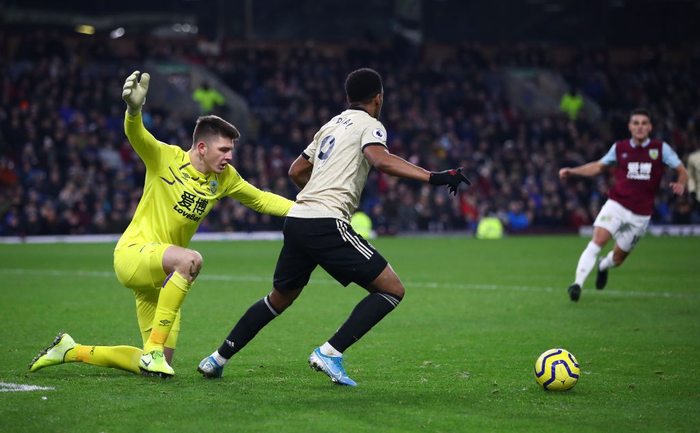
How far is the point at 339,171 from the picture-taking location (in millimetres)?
6105

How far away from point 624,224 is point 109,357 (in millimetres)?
7808

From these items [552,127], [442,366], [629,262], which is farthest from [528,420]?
[552,127]

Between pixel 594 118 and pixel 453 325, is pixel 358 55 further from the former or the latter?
pixel 453 325

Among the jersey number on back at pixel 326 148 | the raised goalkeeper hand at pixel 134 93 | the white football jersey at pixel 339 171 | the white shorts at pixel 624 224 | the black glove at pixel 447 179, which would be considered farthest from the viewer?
the white shorts at pixel 624 224

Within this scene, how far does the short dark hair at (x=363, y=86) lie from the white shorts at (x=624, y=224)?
21.7 feet

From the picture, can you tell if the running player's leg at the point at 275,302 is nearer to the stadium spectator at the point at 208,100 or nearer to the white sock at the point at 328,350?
the white sock at the point at 328,350

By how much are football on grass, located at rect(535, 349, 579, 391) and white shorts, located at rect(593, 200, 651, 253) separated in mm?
6073

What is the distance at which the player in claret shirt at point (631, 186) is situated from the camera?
38.8 ft

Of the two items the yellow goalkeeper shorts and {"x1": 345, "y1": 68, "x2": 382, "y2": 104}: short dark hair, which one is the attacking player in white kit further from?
the yellow goalkeeper shorts

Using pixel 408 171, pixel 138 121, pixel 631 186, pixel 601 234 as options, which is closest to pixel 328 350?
pixel 408 171

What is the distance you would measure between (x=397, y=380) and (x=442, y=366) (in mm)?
725

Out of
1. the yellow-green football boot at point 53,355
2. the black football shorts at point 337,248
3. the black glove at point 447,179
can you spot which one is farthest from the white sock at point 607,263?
the yellow-green football boot at point 53,355

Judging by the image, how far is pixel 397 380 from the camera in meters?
6.55

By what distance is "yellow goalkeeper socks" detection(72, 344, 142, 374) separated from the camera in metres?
6.55
